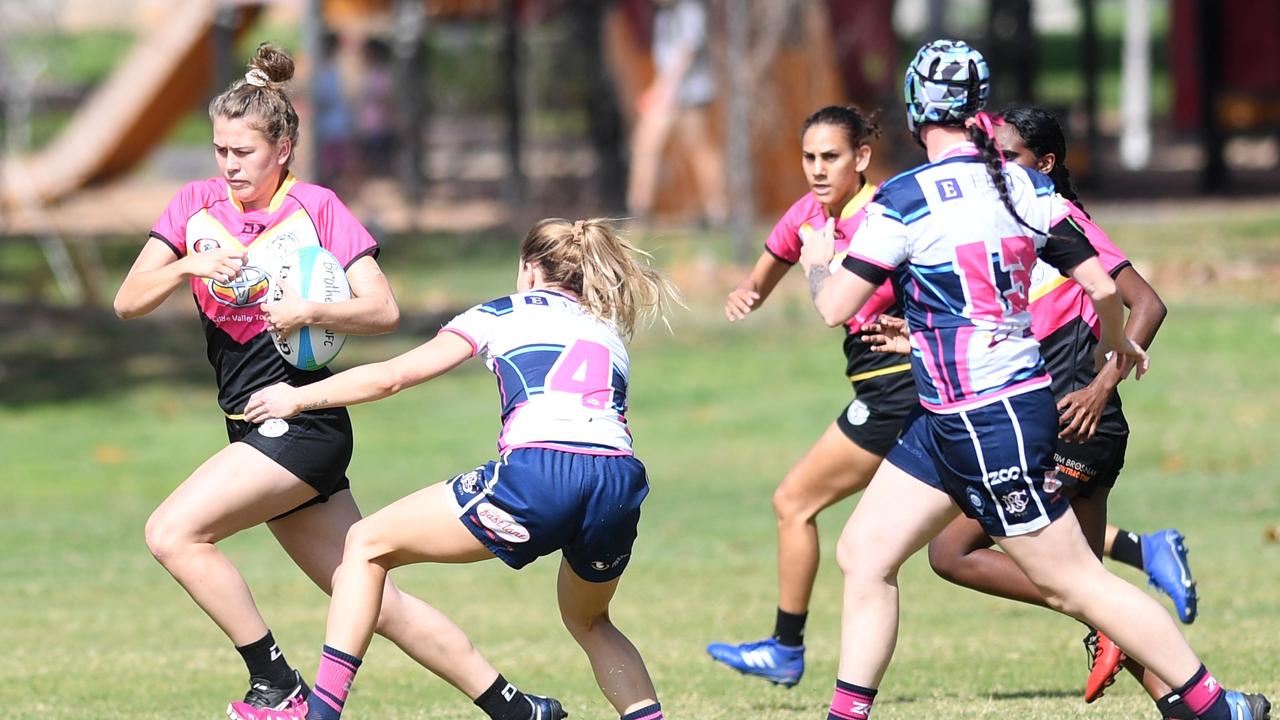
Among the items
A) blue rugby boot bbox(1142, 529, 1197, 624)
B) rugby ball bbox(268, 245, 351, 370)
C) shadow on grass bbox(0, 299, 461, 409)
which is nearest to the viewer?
rugby ball bbox(268, 245, 351, 370)

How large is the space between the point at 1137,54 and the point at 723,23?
13.7 m

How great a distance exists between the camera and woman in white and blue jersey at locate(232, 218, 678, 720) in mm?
4996

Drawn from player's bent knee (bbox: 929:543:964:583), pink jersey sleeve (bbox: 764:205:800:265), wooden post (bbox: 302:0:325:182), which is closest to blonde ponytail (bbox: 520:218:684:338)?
pink jersey sleeve (bbox: 764:205:800:265)

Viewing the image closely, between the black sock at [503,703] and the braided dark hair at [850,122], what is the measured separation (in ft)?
7.51

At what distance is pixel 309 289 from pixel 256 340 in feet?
1.06

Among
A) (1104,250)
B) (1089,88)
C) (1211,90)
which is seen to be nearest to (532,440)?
(1104,250)

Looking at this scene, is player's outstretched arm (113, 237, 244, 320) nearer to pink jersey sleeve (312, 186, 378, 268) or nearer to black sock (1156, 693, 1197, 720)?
pink jersey sleeve (312, 186, 378, 268)

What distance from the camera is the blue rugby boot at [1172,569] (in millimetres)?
6527

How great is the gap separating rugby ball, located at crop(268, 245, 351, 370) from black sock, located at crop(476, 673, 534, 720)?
1131 millimetres


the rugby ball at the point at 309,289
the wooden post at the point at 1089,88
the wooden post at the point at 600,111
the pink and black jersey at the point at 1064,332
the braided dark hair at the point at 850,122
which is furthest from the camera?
the wooden post at the point at 1089,88

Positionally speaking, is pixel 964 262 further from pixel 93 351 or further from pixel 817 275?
pixel 93 351

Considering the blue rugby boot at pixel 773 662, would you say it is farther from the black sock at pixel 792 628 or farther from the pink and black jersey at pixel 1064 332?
the pink and black jersey at pixel 1064 332

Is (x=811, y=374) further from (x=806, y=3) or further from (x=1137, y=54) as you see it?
(x=1137, y=54)

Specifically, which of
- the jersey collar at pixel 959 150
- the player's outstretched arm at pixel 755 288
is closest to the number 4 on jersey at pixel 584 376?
the jersey collar at pixel 959 150
